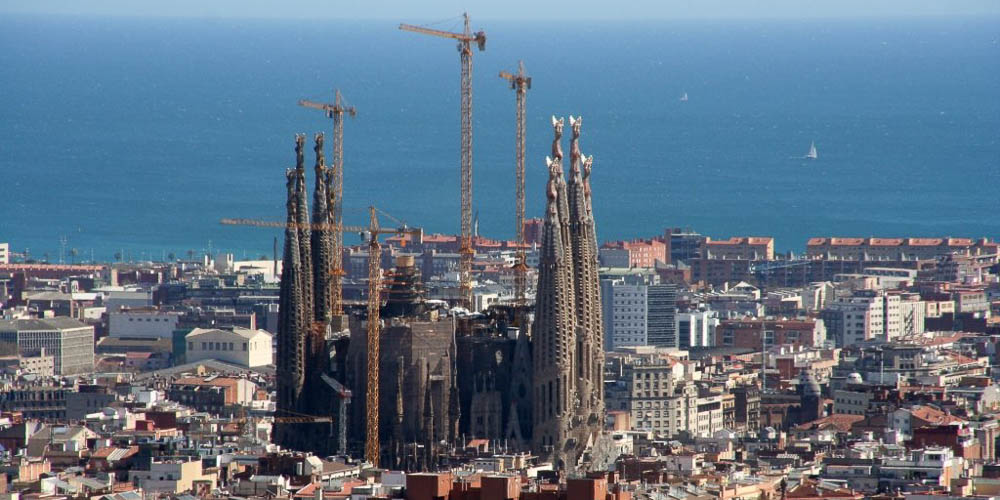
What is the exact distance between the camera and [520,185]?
319 ft

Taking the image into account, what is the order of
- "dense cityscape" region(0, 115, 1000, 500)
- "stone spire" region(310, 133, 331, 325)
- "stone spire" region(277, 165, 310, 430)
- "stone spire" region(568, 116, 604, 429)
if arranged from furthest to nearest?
"stone spire" region(310, 133, 331, 325) → "stone spire" region(277, 165, 310, 430) → "stone spire" region(568, 116, 604, 429) → "dense cityscape" region(0, 115, 1000, 500)

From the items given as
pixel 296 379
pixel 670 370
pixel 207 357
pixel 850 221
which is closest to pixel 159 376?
pixel 207 357

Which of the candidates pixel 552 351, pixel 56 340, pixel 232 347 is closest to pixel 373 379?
pixel 552 351

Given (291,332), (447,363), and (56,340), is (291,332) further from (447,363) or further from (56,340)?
(56,340)

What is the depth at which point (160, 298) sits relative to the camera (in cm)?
12669

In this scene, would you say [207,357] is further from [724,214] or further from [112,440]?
[724,214]

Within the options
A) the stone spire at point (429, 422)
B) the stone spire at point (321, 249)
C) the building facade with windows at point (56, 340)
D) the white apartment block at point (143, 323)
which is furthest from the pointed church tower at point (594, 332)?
the white apartment block at point (143, 323)

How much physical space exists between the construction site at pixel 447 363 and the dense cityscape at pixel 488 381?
65 millimetres

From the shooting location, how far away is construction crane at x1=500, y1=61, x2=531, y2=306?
82.8 m

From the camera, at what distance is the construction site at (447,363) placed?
7425 cm

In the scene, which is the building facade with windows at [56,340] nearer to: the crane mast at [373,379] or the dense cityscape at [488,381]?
the dense cityscape at [488,381]

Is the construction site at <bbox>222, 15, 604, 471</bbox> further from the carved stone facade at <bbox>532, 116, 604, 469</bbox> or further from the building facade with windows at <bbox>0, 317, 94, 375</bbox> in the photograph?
the building facade with windows at <bbox>0, 317, 94, 375</bbox>

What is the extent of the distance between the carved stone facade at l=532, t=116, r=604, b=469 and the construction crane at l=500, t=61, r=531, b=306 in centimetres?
254

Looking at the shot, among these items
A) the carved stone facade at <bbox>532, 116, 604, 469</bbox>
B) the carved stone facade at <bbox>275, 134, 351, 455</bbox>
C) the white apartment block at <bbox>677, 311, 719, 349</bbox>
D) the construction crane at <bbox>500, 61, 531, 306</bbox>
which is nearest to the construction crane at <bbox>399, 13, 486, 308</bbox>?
the construction crane at <bbox>500, 61, 531, 306</bbox>
